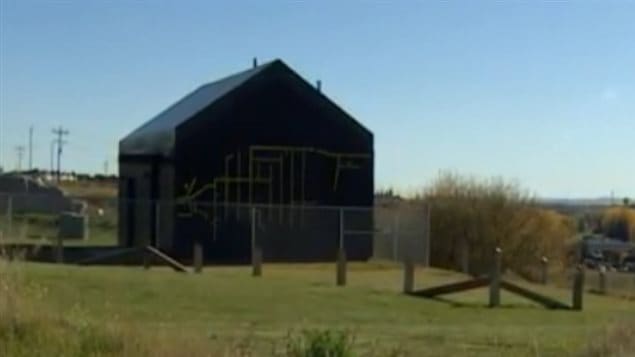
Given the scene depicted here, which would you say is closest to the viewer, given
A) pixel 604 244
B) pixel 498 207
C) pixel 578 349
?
pixel 578 349

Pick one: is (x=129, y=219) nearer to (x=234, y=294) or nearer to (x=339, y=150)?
(x=339, y=150)

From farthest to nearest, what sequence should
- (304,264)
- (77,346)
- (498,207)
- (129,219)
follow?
1. (498,207)
2. (129,219)
3. (304,264)
4. (77,346)

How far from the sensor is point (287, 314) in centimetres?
2697

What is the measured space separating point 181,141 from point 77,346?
3934 centimetres

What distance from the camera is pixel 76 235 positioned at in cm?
5819

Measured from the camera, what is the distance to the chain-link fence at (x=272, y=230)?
2078 inches

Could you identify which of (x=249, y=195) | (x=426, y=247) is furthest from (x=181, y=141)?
(x=426, y=247)

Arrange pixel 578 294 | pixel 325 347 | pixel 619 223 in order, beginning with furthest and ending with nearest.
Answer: pixel 619 223 < pixel 578 294 < pixel 325 347

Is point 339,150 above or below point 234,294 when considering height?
above

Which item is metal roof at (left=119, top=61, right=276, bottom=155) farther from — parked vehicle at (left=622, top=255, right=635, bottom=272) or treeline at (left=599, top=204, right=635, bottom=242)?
treeline at (left=599, top=204, right=635, bottom=242)

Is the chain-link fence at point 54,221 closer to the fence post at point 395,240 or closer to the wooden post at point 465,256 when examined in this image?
the fence post at point 395,240

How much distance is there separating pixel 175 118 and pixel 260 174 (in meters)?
4.82

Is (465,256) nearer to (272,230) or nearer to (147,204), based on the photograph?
(272,230)

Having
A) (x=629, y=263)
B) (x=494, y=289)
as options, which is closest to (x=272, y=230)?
(x=494, y=289)
